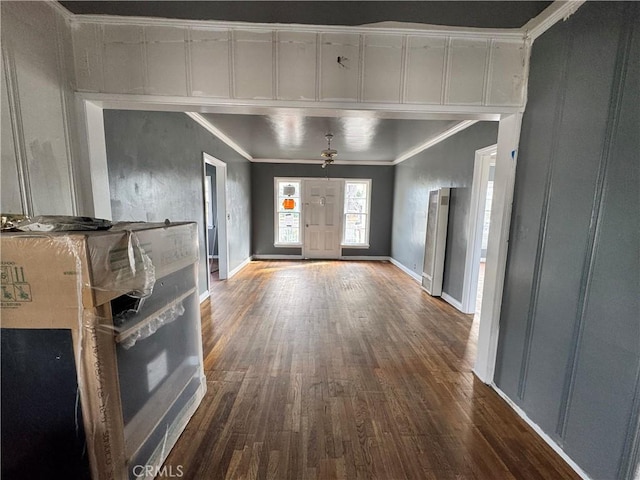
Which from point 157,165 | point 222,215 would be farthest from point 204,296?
point 157,165

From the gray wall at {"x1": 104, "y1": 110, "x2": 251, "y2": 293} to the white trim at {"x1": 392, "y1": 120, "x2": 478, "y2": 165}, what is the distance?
10.7 feet

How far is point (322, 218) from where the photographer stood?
637 cm

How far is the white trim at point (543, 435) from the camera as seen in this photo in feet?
4.22

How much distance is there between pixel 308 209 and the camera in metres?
6.34

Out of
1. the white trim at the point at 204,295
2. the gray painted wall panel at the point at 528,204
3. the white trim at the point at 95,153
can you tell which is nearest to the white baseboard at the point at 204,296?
the white trim at the point at 204,295

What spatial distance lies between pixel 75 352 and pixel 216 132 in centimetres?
367

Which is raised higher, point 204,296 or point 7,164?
point 7,164

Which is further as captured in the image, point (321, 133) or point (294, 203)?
point (294, 203)

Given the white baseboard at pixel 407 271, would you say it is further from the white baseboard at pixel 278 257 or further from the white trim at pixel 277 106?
the white trim at pixel 277 106

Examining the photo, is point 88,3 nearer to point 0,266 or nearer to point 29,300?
point 0,266

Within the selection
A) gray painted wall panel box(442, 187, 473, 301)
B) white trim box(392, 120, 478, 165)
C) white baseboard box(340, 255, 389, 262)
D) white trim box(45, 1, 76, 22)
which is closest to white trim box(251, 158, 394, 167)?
white trim box(392, 120, 478, 165)

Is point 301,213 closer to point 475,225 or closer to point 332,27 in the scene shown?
point 475,225

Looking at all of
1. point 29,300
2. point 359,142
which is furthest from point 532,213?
point 359,142

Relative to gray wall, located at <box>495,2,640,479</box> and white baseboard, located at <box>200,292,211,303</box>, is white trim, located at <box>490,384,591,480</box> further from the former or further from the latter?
white baseboard, located at <box>200,292,211,303</box>
